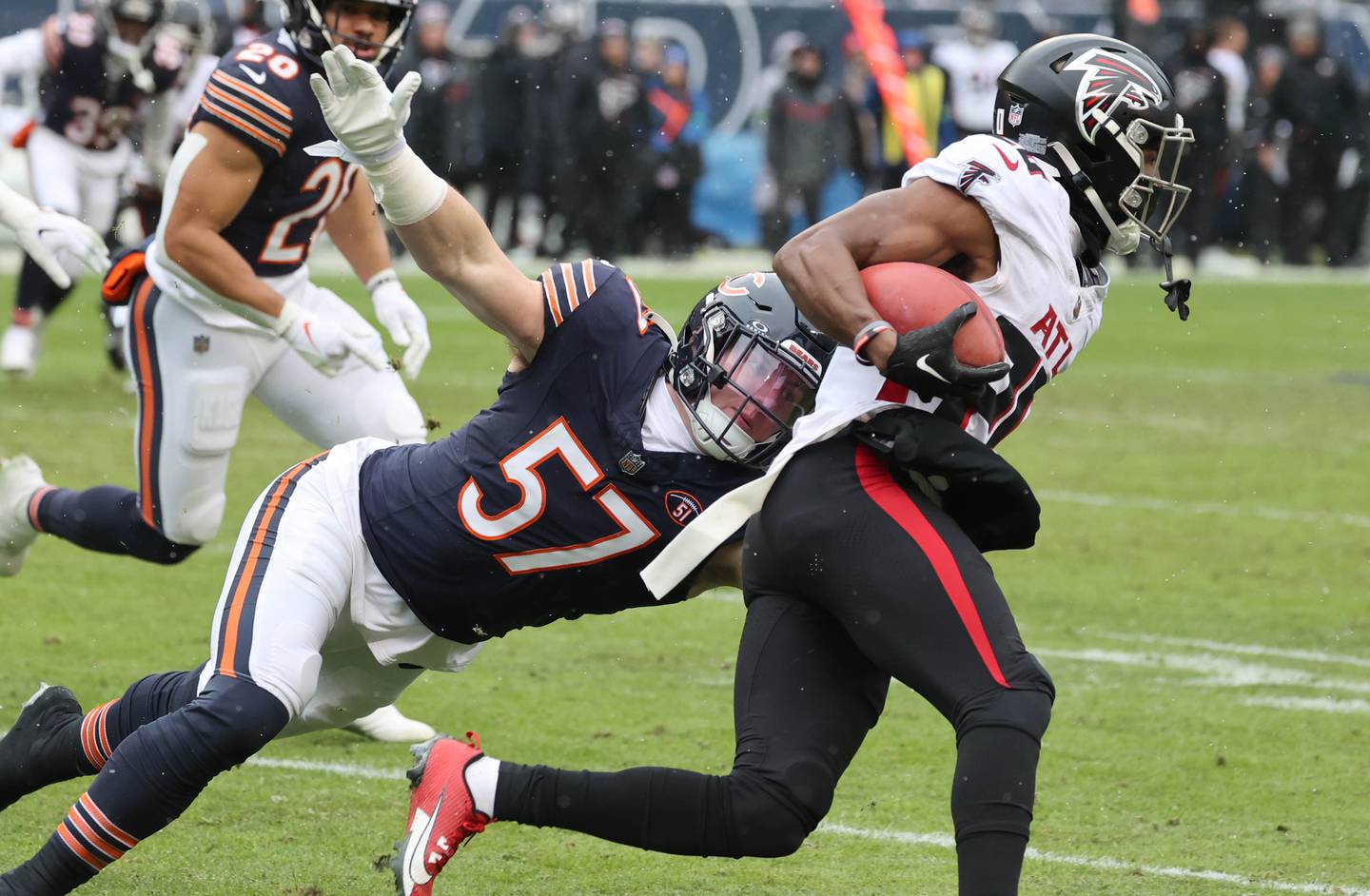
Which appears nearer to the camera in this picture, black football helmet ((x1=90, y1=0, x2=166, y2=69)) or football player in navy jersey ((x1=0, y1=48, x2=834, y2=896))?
football player in navy jersey ((x1=0, y1=48, x2=834, y2=896))

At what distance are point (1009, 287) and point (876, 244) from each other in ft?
0.72

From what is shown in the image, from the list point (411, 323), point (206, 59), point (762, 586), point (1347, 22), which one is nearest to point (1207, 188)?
point (1347, 22)

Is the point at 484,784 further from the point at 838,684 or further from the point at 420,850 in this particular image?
the point at 838,684

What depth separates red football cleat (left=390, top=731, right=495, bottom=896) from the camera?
10.6 feet

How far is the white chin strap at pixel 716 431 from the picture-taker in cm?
337

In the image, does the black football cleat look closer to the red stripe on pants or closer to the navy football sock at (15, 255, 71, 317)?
the red stripe on pants

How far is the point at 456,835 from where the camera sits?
324 centimetres

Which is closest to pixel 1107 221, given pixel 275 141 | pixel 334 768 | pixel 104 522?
pixel 334 768

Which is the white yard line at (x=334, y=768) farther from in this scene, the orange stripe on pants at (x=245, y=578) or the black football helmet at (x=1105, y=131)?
the black football helmet at (x=1105, y=131)

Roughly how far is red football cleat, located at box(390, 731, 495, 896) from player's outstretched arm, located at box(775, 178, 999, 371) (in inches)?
36.2

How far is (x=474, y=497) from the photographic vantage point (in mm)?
3451

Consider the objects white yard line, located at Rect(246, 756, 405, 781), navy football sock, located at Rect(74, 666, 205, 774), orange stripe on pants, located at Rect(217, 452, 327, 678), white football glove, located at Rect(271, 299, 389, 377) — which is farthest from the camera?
white football glove, located at Rect(271, 299, 389, 377)

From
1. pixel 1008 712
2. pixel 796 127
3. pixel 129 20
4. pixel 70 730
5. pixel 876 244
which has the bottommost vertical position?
pixel 796 127

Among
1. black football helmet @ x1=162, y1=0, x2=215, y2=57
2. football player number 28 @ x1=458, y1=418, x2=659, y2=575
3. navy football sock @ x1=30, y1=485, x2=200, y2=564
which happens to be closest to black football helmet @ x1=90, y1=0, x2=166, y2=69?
black football helmet @ x1=162, y1=0, x2=215, y2=57
